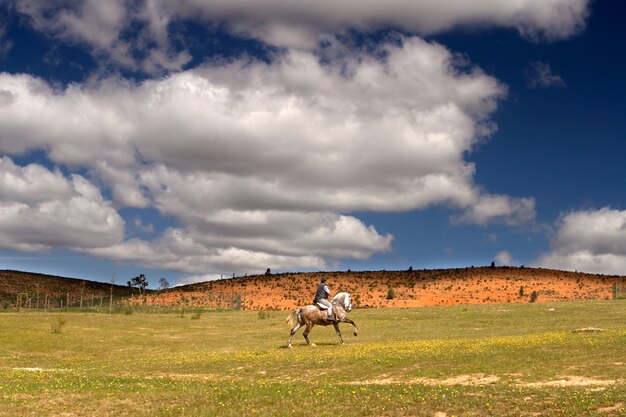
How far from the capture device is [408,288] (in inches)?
4449

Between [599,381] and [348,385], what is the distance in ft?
28.5

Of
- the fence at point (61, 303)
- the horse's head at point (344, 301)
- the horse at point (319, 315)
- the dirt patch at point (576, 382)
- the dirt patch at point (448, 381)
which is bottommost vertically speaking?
the fence at point (61, 303)

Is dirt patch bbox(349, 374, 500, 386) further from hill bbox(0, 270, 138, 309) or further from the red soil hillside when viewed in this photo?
hill bbox(0, 270, 138, 309)

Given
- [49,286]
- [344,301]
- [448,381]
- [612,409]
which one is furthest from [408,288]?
[612,409]

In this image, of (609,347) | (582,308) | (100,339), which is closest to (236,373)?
(609,347)

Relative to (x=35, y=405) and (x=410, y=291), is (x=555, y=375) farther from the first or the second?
(x=410, y=291)

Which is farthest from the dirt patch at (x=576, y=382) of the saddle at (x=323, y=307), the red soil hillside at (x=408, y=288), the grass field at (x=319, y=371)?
the red soil hillside at (x=408, y=288)

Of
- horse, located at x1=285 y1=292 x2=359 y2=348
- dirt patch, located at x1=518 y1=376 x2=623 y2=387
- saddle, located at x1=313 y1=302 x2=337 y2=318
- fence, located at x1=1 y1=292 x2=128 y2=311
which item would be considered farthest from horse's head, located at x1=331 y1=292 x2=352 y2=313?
fence, located at x1=1 y1=292 x2=128 y2=311

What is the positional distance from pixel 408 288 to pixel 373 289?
644 cm

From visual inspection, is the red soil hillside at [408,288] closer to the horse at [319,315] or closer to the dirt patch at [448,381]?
the horse at [319,315]

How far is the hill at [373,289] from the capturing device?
92.5 m

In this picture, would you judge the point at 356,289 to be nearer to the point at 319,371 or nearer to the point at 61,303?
the point at 61,303

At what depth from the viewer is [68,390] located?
21.9 meters

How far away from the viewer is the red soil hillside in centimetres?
9356
